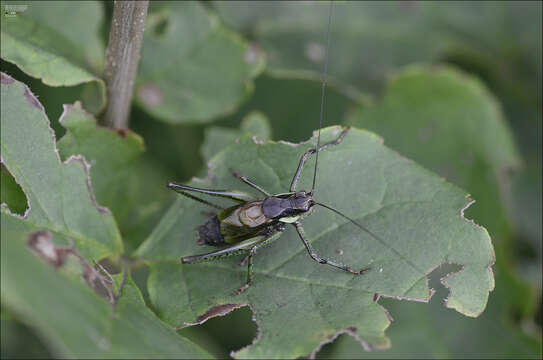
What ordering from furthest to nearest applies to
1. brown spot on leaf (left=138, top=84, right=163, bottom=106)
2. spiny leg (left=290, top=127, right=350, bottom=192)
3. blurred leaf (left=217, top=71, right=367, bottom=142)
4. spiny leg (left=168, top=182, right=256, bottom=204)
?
blurred leaf (left=217, top=71, right=367, bottom=142) → brown spot on leaf (left=138, top=84, right=163, bottom=106) → spiny leg (left=168, top=182, right=256, bottom=204) → spiny leg (left=290, top=127, right=350, bottom=192)

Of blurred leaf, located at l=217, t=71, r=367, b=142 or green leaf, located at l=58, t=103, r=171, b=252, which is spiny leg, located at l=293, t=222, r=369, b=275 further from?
blurred leaf, located at l=217, t=71, r=367, b=142

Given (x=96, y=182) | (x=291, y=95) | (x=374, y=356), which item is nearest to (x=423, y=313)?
(x=374, y=356)

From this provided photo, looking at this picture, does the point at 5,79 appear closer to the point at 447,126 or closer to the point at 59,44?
the point at 59,44

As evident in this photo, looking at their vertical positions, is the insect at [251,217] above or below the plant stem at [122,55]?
below

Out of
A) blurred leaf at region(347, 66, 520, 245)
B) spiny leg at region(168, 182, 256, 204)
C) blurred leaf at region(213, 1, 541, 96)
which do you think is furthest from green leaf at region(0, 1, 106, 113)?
blurred leaf at region(347, 66, 520, 245)

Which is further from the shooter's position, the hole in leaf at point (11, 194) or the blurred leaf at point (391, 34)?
the blurred leaf at point (391, 34)

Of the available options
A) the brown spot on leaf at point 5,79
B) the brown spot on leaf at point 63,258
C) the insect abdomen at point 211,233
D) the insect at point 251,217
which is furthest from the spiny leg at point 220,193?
the brown spot on leaf at point 5,79

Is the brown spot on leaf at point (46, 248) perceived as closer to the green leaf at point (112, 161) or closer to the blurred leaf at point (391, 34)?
the green leaf at point (112, 161)
